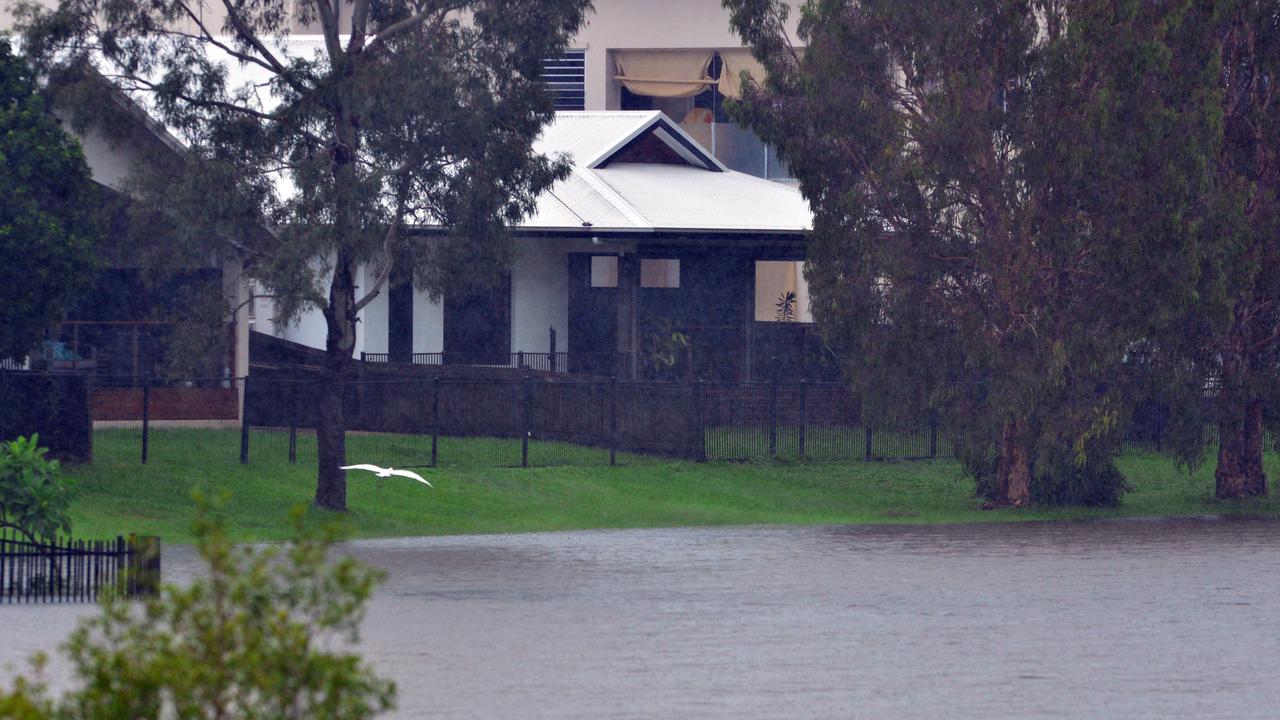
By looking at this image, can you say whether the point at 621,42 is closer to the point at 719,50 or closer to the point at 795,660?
the point at 719,50

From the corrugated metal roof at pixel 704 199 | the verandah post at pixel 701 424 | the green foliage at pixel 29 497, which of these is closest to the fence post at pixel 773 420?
the verandah post at pixel 701 424

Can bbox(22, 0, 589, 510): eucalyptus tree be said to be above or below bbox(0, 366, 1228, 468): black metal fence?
above

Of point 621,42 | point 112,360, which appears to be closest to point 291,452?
point 112,360

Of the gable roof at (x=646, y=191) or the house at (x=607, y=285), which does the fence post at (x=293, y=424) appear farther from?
the gable roof at (x=646, y=191)

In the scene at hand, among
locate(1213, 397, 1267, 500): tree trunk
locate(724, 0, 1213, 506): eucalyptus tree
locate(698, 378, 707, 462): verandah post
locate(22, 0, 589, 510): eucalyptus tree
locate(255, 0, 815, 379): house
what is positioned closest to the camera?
locate(22, 0, 589, 510): eucalyptus tree

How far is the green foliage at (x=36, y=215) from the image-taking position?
71.0ft

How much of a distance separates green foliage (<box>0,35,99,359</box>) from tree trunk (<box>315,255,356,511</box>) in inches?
128

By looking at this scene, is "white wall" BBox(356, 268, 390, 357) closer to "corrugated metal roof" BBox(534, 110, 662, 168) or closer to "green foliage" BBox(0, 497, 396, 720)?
"corrugated metal roof" BBox(534, 110, 662, 168)

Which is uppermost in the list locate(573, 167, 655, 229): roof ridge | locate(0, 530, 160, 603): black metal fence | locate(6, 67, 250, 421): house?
locate(573, 167, 655, 229): roof ridge

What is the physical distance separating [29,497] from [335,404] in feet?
22.3

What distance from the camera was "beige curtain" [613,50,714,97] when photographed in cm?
5088

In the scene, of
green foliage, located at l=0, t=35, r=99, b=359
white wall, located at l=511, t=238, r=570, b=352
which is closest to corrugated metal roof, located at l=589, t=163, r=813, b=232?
white wall, located at l=511, t=238, r=570, b=352

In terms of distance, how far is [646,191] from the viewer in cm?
3594

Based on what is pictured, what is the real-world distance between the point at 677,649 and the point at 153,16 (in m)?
12.8
